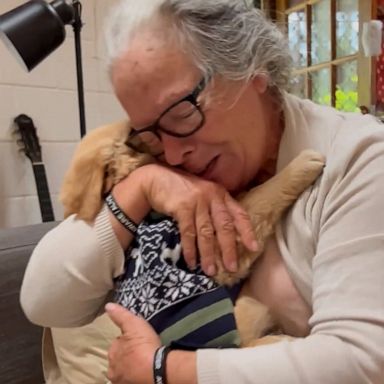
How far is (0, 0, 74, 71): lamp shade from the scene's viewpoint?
1.79 metres

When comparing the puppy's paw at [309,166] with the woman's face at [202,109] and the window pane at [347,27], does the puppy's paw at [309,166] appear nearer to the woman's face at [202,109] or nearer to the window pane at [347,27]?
the woman's face at [202,109]

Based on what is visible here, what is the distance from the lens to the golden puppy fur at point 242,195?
0.96 metres

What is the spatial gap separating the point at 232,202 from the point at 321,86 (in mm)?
2311

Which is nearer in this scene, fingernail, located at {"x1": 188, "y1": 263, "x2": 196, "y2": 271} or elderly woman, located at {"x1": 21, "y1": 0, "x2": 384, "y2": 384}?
elderly woman, located at {"x1": 21, "y1": 0, "x2": 384, "y2": 384}

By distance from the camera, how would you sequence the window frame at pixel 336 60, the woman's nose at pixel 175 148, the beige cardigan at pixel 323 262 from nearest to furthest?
the beige cardigan at pixel 323 262 → the woman's nose at pixel 175 148 → the window frame at pixel 336 60

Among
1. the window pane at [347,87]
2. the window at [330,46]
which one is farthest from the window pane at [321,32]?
the window pane at [347,87]

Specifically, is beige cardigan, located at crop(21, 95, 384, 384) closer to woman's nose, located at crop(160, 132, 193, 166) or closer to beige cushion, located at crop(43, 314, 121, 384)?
woman's nose, located at crop(160, 132, 193, 166)

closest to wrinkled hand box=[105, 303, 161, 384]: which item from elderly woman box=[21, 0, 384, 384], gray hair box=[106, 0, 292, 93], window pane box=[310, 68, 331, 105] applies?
elderly woman box=[21, 0, 384, 384]

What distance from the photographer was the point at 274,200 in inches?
38.3

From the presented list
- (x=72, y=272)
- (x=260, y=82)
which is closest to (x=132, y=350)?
(x=72, y=272)

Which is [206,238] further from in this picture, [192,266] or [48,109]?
[48,109]

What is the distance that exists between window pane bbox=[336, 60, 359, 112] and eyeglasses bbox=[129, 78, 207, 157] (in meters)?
2.12

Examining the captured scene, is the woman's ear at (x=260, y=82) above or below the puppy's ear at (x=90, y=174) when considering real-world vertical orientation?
above

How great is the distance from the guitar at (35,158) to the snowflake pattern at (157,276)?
122cm
